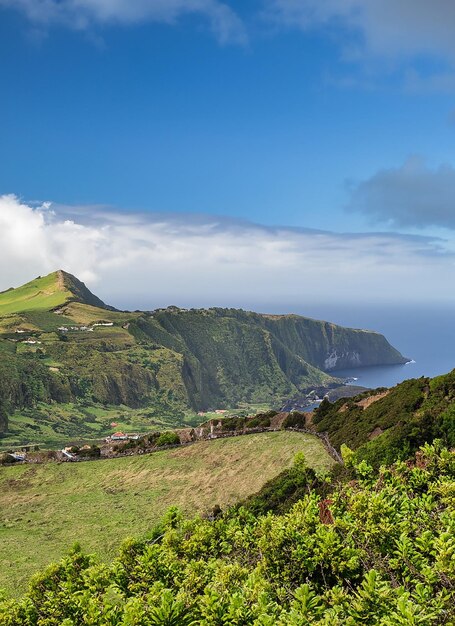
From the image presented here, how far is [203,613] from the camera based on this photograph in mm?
17938

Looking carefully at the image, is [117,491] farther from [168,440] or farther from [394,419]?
[394,419]

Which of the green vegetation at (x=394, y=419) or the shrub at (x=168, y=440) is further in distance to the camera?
the shrub at (x=168, y=440)

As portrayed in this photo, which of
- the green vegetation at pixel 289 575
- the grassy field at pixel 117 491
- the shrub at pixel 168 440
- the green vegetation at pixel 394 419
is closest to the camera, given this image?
the green vegetation at pixel 289 575

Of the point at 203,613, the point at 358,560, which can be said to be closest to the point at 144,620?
the point at 203,613

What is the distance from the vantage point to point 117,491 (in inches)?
2226

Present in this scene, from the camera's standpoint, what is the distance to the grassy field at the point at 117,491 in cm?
4375

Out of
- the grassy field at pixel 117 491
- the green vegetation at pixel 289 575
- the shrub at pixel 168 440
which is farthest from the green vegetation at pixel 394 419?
the shrub at pixel 168 440

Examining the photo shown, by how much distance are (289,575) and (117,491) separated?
37.5m

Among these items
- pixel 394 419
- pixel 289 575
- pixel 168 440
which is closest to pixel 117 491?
pixel 168 440

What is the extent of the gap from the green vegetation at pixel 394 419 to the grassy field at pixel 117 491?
4.63 metres

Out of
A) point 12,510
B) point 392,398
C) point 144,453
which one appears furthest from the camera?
point 144,453

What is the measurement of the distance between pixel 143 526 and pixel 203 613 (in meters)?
30.4

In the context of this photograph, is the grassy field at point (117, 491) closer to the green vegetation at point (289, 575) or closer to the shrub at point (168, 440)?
the shrub at point (168, 440)

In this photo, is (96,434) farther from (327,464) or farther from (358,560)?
(358,560)
